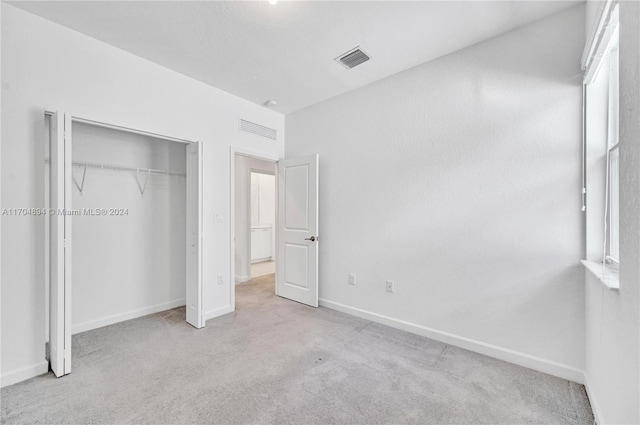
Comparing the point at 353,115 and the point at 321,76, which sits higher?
the point at 321,76

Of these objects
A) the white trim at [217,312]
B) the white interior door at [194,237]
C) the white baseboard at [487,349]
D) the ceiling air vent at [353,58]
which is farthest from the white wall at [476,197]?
the white interior door at [194,237]

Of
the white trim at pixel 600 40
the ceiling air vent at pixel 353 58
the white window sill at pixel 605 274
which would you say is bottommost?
the white window sill at pixel 605 274

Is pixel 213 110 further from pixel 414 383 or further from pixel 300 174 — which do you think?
pixel 414 383

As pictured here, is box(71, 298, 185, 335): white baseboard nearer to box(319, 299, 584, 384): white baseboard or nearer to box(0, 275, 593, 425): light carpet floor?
box(0, 275, 593, 425): light carpet floor

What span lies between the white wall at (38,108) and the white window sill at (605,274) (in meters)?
3.67

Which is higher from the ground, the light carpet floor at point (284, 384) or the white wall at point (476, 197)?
the white wall at point (476, 197)

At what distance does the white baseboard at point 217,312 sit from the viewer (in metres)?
3.23

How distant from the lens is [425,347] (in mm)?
2605

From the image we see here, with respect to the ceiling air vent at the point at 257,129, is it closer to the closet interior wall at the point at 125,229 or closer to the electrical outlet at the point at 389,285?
the closet interior wall at the point at 125,229

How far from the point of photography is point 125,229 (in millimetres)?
3252

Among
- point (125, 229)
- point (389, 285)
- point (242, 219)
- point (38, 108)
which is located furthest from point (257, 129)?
point (389, 285)

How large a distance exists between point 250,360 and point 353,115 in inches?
115

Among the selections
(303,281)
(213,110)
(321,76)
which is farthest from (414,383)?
(213,110)

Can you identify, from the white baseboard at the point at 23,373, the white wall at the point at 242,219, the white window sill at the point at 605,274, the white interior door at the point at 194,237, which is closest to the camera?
the white window sill at the point at 605,274
